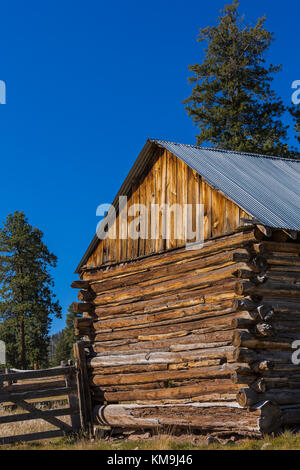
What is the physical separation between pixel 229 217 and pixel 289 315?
2.47 m

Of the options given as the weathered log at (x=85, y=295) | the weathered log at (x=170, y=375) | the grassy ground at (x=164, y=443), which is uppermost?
the weathered log at (x=85, y=295)

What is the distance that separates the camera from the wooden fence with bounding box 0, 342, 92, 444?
15258 mm

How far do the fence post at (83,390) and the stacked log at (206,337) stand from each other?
0.99 ft

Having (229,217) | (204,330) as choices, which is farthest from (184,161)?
(204,330)

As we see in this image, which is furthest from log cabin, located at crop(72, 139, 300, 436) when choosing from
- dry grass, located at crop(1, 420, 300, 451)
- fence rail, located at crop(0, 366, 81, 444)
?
fence rail, located at crop(0, 366, 81, 444)

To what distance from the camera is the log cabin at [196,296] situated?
13312 mm

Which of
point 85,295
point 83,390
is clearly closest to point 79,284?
point 85,295

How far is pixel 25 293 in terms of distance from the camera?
34.8 meters

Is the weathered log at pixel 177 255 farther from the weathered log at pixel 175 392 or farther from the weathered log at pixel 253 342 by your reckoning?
the weathered log at pixel 175 392

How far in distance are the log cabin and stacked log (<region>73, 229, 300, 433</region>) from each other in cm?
3

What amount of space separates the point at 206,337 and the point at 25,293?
22.0 meters

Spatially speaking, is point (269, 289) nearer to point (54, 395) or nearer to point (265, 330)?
point (265, 330)

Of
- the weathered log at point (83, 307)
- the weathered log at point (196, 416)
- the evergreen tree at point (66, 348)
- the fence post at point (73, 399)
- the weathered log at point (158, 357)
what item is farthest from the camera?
the evergreen tree at point (66, 348)

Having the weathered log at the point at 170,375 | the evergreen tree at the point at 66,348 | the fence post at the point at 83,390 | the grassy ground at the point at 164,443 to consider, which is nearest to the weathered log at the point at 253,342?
the weathered log at the point at 170,375
